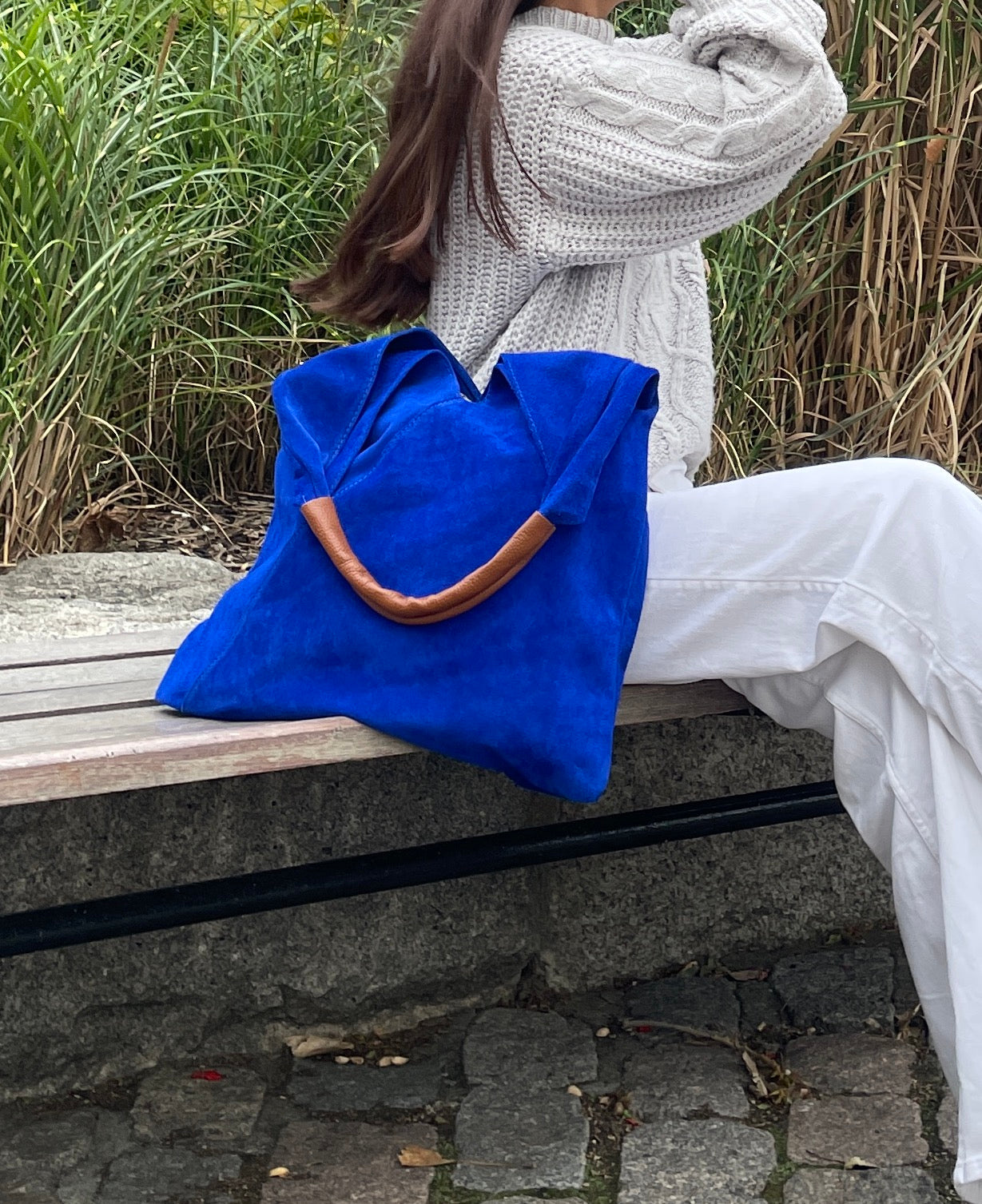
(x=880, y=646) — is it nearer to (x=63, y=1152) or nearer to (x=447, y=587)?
(x=447, y=587)

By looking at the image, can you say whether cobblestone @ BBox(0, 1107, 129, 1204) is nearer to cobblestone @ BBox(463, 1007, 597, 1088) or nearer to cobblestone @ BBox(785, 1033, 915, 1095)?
cobblestone @ BBox(463, 1007, 597, 1088)

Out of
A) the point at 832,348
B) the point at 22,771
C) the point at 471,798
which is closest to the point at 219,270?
the point at 832,348

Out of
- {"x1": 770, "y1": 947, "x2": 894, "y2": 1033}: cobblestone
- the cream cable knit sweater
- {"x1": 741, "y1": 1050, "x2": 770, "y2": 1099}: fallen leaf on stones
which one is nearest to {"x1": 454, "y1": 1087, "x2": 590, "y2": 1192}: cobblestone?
{"x1": 741, "y1": 1050, "x2": 770, "y2": 1099}: fallen leaf on stones

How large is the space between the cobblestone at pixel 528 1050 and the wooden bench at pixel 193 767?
13.1 inches

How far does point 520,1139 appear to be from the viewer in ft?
6.66

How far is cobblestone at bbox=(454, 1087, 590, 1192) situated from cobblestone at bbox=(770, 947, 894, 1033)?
0.42m

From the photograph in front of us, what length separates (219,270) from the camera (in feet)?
11.8

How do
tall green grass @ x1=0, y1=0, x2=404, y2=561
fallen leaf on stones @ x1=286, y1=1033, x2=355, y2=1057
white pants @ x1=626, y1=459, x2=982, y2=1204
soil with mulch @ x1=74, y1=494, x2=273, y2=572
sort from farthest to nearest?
1. soil with mulch @ x1=74, y1=494, x2=273, y2=572
2. tall green grass @ x1=0, y1=0, x2=404, y2=561
3. fallen leaf on stones @ x1=286, y1=1033, x2=355, y2=1057
4. white pants @ x1=626, y1=459, x2=982, y2=1204

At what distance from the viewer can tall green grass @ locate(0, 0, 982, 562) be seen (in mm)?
3160

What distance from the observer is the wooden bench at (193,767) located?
5.54 feet

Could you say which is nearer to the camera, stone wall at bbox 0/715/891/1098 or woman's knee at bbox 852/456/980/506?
woman's knee at bbox 852/456/980/506

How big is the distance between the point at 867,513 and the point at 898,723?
23cm

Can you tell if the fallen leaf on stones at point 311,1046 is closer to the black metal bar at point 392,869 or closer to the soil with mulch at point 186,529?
the black metal bar at point 392,869

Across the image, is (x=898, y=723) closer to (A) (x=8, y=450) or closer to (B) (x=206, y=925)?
(B) (x=206, y=925)
